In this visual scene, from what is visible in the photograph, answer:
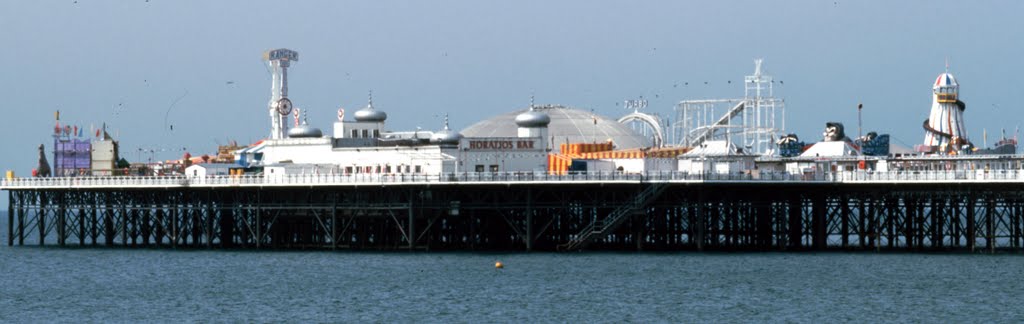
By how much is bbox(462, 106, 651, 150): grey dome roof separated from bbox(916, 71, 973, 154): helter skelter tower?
1044 inches

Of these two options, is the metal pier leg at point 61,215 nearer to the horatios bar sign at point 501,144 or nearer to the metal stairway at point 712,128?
the horatios bar sign at point 501,144

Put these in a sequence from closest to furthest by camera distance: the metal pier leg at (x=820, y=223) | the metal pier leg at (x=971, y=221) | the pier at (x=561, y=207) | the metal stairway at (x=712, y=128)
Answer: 1. the metal pier leg at (x=971, y=221)
2. the pier at (x=561, y=207)
3. the metal pier leg at (x=820, y=223)
4. the metal stairway at (x=712, y=128)

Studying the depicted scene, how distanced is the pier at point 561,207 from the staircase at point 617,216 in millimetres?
81

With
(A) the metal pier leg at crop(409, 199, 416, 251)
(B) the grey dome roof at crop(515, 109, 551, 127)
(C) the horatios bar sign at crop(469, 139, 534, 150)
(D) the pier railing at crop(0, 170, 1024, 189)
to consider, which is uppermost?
(B) the grey dome roof at crop(515, 109, 551, 127)

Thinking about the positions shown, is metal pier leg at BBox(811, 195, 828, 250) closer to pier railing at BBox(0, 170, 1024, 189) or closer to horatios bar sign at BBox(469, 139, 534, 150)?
pier railing at BBox(0, 170, 1024, 189)

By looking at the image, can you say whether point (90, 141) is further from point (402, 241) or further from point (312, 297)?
point (312, 297)

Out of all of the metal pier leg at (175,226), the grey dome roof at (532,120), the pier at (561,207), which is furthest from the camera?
the grey dome roof at (532,120)

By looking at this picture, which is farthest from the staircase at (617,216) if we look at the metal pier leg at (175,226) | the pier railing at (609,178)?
the metal pier leg at (175,226)

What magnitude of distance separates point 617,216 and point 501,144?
12.5 meters

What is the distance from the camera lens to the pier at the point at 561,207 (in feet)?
345

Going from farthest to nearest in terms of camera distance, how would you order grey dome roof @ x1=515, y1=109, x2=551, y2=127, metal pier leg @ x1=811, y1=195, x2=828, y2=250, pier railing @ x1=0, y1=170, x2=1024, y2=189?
grey dome roof @ x1=515, y1=109, x2=551, y2=127, metal pier leg @ x1=811, y1=195, x2=828, y2=250, pier railing @ x1=0, y1=170, x2=1024, y2=189

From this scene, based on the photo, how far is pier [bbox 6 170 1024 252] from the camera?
345 feet

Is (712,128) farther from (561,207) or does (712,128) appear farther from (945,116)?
(561,207)

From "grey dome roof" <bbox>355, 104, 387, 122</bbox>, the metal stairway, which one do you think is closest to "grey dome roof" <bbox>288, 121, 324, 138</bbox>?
"grey dome roof" <bbox>355, 104, 387, 122</bbox>
